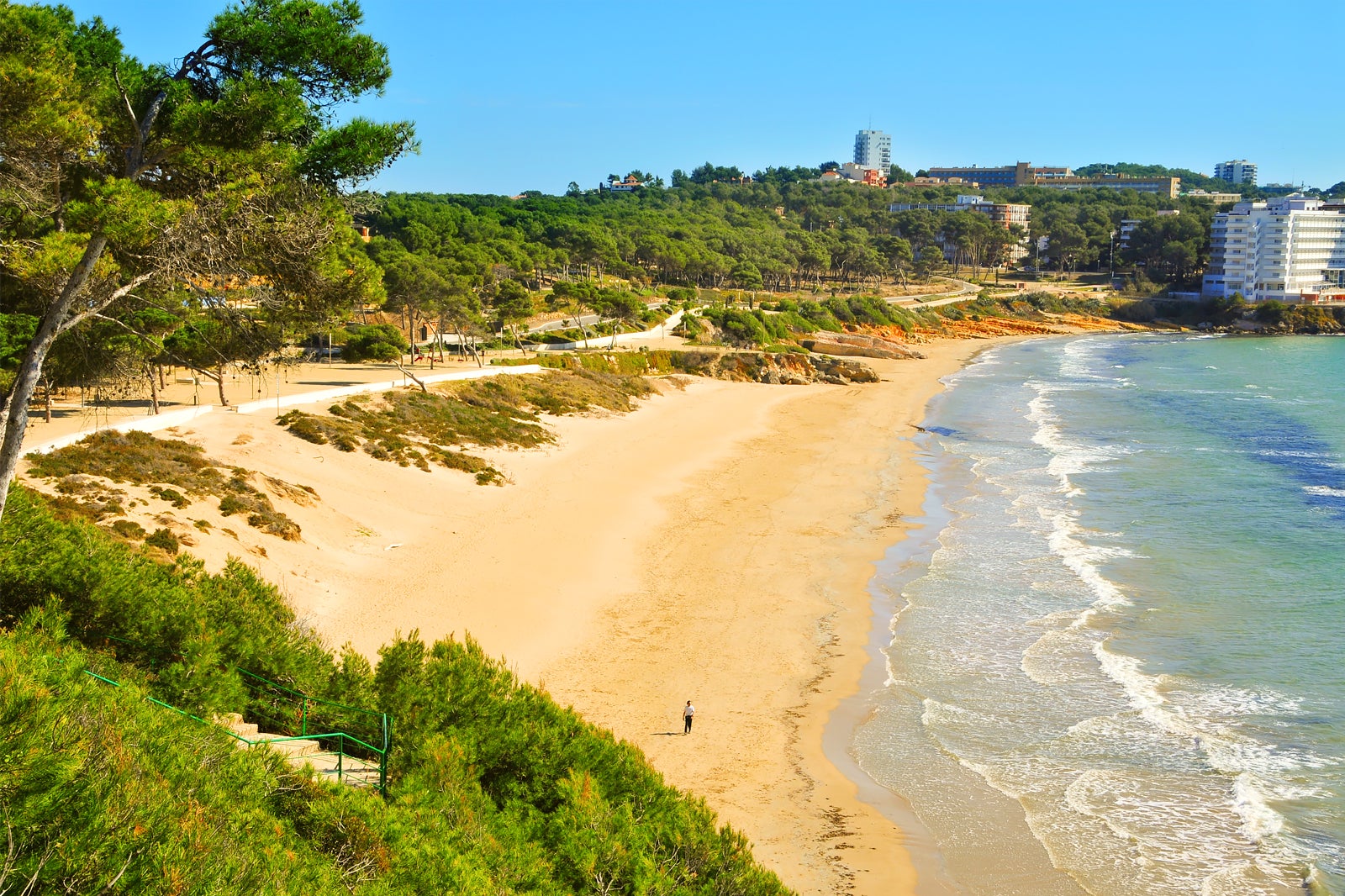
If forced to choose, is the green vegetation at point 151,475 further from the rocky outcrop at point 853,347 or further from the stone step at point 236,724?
the rocky outcrop at point 853,347

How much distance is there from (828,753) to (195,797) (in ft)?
31.0

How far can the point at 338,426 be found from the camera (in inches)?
1096

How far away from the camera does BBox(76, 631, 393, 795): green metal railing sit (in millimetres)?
9648

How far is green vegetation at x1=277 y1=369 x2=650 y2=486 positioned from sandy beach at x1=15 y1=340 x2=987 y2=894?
815mm

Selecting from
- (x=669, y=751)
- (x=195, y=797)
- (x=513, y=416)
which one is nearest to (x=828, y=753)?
(x=669, y=751)

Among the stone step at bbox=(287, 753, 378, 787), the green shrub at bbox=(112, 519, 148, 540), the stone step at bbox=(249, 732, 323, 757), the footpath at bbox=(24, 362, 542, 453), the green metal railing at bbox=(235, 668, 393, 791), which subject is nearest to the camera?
the stone step at bbox=(287, 753, 378, 787)

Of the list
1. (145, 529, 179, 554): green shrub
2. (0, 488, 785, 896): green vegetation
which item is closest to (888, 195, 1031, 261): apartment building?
(145, 529, 179, 554): green shrub

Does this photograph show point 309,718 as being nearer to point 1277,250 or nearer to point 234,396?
point 234,396

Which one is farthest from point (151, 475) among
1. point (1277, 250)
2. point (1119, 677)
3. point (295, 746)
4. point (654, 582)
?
point (1277, 250)

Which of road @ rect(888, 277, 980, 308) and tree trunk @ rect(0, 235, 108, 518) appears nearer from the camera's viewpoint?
tree trunk @ rect(0, 235, 108, 518)

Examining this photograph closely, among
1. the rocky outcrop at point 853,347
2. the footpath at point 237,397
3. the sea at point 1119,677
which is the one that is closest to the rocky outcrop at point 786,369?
the rocky outcrop at point 853,347

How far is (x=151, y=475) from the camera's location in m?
19.4

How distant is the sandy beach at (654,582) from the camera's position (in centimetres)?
1339

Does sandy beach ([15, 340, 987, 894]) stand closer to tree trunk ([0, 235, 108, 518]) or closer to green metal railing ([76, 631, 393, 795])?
green metal railing ([76, 631, 393, 795])
